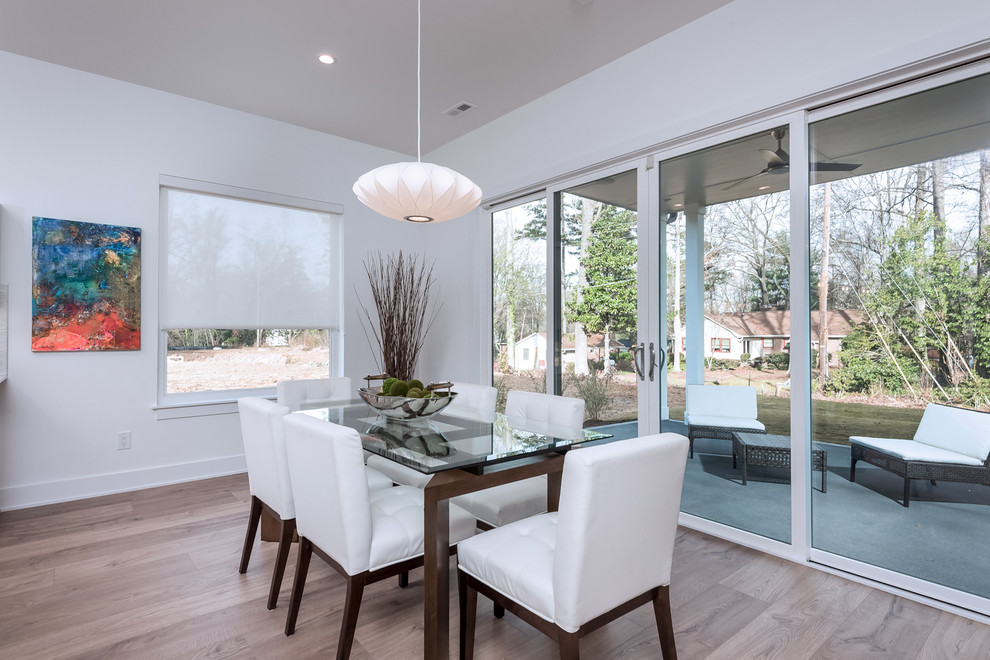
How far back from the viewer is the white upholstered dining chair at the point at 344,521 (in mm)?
1567

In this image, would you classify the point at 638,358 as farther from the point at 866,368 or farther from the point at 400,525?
the point at 400,525

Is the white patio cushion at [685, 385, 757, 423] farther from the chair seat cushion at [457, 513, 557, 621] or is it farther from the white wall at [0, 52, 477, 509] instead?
the white wall at [0, 52, 477, 509]

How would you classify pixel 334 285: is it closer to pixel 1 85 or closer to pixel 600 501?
pixel 1 85

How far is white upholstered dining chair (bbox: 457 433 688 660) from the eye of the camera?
1.29 meters

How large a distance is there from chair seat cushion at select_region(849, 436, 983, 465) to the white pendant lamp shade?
7.20 feet

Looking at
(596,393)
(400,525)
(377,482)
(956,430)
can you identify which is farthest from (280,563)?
(956,430)

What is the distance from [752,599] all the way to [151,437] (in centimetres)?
394

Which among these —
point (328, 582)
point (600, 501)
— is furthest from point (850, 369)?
point (328, 582)

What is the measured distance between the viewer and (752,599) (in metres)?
2.12

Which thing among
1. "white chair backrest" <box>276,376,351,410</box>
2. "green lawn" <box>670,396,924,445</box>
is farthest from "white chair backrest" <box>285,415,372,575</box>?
"green lawn" <box>670,396,924,445</box>

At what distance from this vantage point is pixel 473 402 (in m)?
2.97

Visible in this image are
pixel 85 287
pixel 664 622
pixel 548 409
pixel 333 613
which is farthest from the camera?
pixel 85 287

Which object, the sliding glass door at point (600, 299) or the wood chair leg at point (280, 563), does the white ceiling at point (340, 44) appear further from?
the wood chair leg at point (280, 563)

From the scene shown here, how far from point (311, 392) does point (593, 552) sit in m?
2.34
